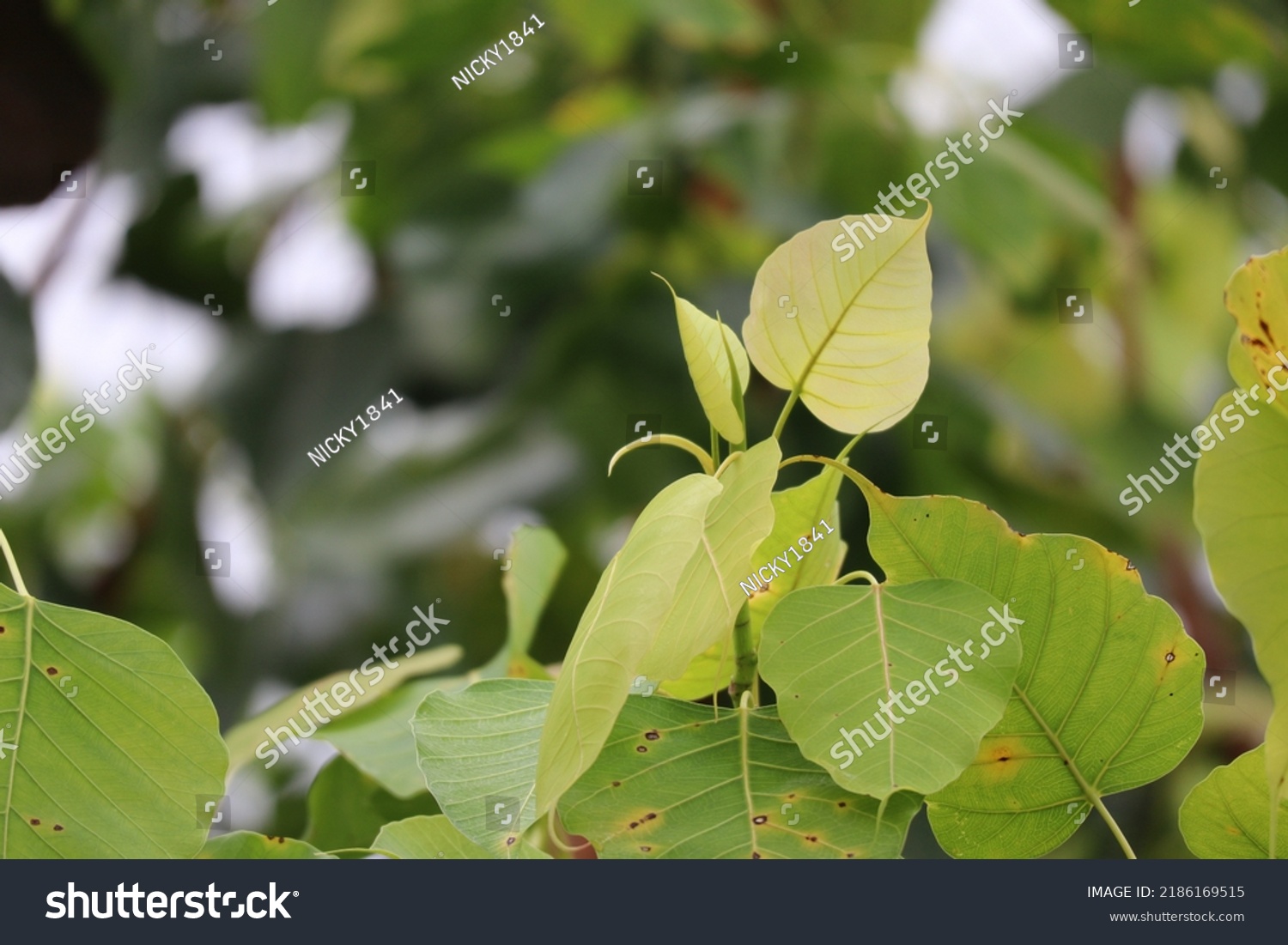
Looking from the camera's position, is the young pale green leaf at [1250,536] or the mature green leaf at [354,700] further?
the mature green leaf at [354,700]

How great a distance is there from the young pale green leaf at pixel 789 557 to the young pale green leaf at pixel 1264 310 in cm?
7

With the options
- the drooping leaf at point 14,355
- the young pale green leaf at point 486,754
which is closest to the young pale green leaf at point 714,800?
the young pale green leaf at point 486,754

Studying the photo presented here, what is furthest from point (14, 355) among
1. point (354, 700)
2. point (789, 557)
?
point (789, 557)

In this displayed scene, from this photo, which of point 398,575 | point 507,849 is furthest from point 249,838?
point 398,575

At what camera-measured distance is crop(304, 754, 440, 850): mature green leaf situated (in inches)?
11.5

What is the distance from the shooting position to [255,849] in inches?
8.8

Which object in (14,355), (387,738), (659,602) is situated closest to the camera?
(659,602)

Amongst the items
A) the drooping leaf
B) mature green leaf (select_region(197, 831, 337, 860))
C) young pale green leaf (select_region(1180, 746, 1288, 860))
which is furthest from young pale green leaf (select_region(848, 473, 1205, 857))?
the drooping leaf

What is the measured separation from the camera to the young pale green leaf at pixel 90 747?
21cm

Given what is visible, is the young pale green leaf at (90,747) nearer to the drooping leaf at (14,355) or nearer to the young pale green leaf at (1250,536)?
the young pale green leaf at (1250,536)

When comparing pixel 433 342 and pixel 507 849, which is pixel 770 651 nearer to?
pixel 507 849

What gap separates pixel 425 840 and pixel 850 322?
0.12 meters

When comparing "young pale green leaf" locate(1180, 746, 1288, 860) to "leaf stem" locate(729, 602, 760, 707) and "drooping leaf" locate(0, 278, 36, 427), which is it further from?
"drooping leaf" locate(0, 278, 36, 427)

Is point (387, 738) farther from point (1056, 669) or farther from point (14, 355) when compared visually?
point (14, 355)
